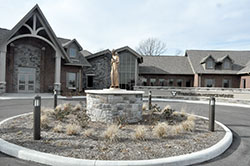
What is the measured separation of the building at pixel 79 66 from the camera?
697 inches

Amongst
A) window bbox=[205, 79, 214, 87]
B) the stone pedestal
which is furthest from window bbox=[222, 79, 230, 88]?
the stone pedestal

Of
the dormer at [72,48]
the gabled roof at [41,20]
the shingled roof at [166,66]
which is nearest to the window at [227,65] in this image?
the shingled roof at [166,66]

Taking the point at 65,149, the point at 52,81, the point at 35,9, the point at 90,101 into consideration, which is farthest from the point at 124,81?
the point at 65,149

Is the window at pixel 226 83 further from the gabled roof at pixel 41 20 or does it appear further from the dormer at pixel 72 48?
the gabled roof at pixel 41 20

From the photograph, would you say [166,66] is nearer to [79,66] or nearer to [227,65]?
[227,65]

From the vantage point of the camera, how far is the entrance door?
61.3 feet

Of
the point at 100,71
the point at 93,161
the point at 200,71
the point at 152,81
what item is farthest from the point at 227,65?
the point at 93,161

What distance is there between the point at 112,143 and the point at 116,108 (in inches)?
97.7

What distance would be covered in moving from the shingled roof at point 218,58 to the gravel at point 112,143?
934 inches

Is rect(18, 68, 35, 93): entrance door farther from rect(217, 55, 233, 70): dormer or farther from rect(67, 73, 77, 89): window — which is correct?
rect(217, 55, 233, 70): dormer

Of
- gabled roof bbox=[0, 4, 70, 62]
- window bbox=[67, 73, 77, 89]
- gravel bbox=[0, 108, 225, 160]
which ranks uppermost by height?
gabled roof bbox=[0, 4, 70, 62]

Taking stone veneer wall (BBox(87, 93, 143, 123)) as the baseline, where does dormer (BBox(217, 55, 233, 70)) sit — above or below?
above

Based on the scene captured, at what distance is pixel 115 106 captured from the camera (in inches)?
278

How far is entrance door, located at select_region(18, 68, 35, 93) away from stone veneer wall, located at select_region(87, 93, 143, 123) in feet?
48.8
